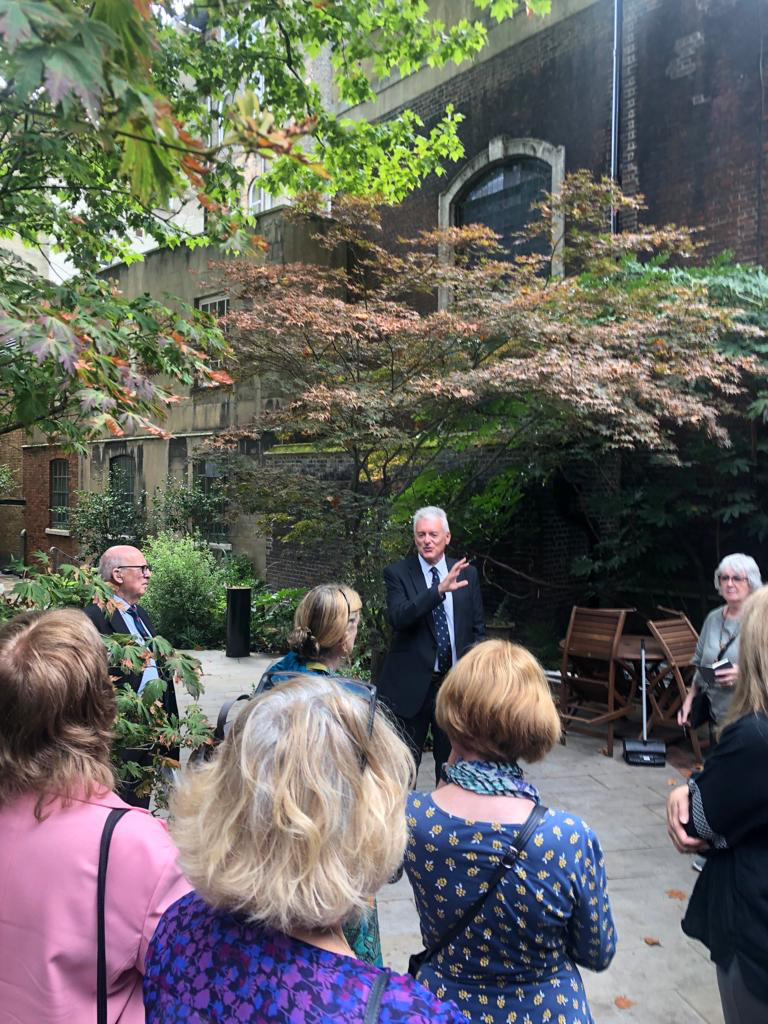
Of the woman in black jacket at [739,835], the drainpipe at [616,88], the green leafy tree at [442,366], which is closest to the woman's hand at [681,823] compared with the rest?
the woman in black jacket at [739,835]

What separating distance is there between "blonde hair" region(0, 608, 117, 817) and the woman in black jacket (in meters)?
1.50

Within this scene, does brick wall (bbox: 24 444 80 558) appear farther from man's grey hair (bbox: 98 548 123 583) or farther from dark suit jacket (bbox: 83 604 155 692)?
dark suit jacket (bbox: 83 604 155 692)

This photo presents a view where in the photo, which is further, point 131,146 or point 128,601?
point 128,601

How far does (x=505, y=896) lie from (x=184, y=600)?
435 inches

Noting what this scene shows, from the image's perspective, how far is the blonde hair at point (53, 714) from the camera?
1623 mm

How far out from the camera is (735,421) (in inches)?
327

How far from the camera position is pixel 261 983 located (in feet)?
3.43

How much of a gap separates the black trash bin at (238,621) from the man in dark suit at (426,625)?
6685 mm

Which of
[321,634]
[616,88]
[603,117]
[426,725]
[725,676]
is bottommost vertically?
[426,725]

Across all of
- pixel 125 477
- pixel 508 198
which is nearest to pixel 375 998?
pixel 508 198

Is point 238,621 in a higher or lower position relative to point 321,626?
lower

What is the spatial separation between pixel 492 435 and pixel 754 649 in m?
5.68

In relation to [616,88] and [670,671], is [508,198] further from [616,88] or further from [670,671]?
A: [670,671]

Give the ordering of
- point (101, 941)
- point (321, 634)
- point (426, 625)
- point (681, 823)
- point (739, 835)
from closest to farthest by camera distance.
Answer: point (101, 941) → point (739, 835) → point (681, 823) → point (321, 634) → point (426, 625)
